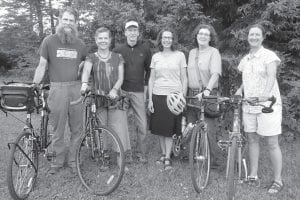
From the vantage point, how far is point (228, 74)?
618cm

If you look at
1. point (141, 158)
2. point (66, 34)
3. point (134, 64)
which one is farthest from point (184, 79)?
point (66, 34)

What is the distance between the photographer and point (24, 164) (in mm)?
4012

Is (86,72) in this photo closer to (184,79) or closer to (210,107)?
(184,79)

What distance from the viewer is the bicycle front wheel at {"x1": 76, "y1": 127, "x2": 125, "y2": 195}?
13.1 ft

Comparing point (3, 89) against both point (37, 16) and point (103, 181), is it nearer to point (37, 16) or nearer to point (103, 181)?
point (103, 181)

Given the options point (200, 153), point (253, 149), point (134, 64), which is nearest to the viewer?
point (200, 153)

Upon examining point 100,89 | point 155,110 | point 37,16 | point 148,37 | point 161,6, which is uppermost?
point 37,16

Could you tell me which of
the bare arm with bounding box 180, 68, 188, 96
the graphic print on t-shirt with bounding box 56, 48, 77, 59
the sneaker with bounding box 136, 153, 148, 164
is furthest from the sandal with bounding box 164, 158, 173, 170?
the graphic print on t-shirt with bounding box 56, 48, 77, 59

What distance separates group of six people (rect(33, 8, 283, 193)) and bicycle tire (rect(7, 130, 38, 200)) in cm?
54

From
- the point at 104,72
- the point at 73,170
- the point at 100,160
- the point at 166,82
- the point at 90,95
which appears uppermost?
the point at 104,72

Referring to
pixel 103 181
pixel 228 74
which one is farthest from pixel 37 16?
pixel 103 181

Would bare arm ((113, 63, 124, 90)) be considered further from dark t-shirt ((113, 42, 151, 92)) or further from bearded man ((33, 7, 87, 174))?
bearded man ((33, 7, 87, 174))

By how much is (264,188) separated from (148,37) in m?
3.80

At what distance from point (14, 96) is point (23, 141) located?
21.2 inches
